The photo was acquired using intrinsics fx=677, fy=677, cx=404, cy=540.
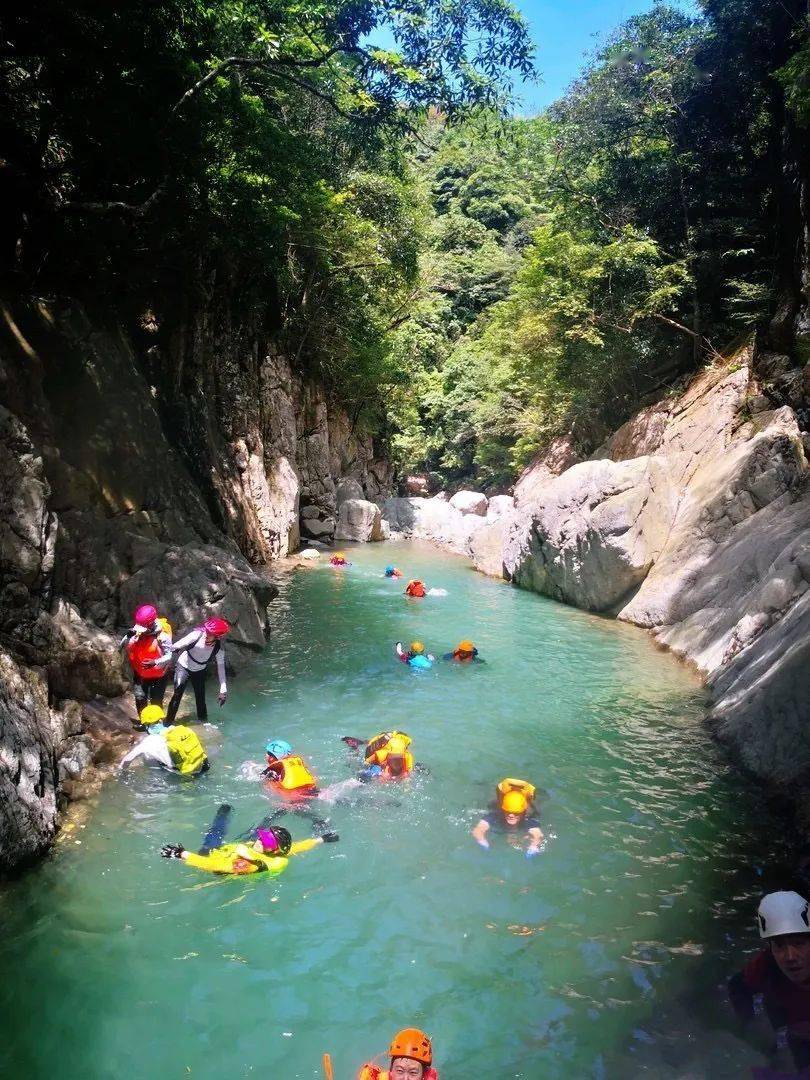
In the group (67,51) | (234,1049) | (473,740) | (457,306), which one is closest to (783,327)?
(473,740)

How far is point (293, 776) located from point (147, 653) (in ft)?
8.28

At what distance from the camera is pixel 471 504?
33188 mm

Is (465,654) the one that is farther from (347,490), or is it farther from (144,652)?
(347,490)

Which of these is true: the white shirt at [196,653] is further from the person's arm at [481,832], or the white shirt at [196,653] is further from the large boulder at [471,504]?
the large boulder at [471,504]

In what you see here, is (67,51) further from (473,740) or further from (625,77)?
(625,77)

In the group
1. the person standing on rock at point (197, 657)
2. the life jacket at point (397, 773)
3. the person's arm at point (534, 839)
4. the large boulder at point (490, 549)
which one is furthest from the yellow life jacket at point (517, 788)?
the large boulder at point (490, 549)

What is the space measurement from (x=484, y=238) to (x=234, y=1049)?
55528 mm

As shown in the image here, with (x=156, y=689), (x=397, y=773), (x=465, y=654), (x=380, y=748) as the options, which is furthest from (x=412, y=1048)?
(x=465, y=654)

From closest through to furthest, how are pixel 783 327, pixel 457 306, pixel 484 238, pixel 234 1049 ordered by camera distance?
pixel 234 1049 < pixel 783 327 < pixel 457 306 < pixel 484 238

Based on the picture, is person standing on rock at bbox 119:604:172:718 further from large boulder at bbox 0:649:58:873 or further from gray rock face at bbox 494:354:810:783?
gray rock face at bbox 494:354:810:783

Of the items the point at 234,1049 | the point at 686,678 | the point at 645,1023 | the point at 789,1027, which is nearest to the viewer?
the point at 789,1027

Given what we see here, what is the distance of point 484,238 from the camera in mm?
52375

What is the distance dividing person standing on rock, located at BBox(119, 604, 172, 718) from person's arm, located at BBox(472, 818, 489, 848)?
4125 mm

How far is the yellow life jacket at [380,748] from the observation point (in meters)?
7.53
